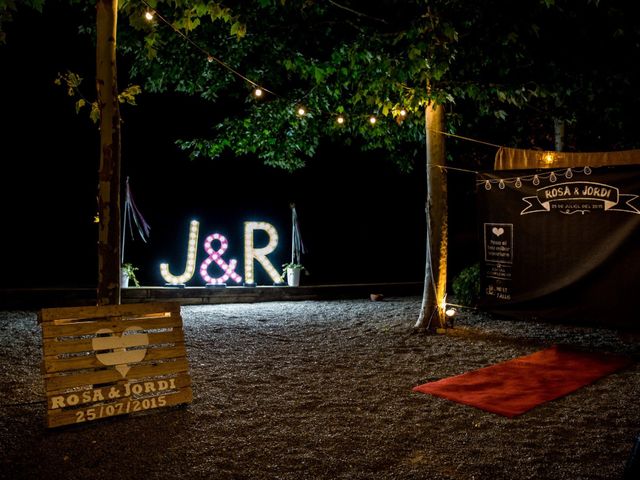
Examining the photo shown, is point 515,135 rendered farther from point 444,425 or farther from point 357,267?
point 444,425

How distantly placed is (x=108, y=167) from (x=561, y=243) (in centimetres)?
617

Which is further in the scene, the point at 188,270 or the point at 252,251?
the point at 252,251

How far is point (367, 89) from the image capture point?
846 centimetres

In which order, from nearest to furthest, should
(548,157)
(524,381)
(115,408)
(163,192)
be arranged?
(115,408) → (524,381) → (548,157) → (163,192)

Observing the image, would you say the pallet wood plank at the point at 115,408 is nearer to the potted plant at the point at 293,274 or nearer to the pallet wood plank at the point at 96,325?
the pallet wood plank at the point at 96,325

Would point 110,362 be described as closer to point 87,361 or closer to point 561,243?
point 87,361

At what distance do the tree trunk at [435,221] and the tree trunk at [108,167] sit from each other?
5.61 metres

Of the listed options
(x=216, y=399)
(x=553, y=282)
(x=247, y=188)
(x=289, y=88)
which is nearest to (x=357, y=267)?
(x=247, y=188)

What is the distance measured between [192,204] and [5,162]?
5127 mm

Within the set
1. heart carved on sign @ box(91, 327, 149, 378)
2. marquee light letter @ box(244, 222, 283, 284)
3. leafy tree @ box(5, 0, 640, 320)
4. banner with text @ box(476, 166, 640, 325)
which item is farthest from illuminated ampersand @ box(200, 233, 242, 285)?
heart carved on sign @ box(91, 327, 149, 378)

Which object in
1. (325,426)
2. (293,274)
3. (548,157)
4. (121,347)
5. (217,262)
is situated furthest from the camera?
(293,274)

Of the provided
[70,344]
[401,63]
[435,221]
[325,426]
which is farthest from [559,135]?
[70,344]

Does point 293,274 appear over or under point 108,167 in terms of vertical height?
under

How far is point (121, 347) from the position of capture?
191 inches
